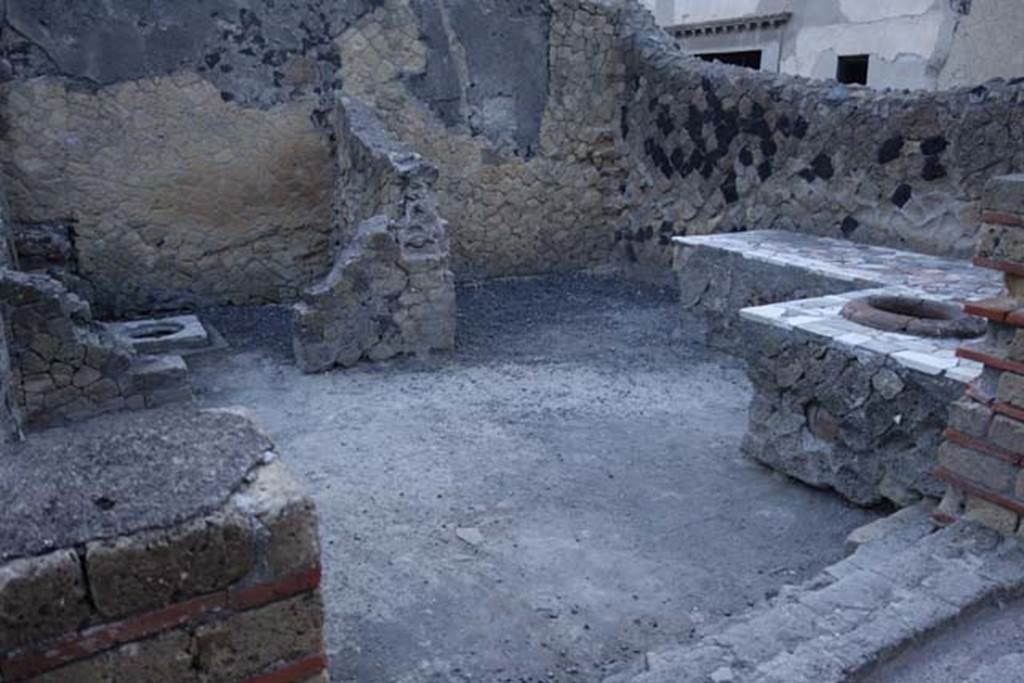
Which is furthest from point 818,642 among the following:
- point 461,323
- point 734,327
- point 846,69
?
point 846,69

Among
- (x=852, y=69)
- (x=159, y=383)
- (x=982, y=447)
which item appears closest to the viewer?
(x=982, y=447)

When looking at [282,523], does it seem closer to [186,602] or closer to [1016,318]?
[186,602]

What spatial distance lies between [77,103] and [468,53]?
3.14 m

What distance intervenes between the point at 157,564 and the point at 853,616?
5.81ft

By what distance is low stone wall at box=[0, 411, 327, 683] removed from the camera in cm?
117

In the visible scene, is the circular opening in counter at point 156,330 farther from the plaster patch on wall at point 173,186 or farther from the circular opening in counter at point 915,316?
the circular opening in counter at point 915,316

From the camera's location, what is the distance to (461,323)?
6445mm

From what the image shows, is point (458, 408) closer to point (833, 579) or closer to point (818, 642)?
point (833, 579)

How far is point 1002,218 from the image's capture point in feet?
7.66

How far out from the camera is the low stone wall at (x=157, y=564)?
1.17 meters

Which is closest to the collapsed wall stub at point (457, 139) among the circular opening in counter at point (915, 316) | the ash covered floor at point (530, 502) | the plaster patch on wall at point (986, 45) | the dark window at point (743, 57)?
the ash covered floor at point (530, 502)

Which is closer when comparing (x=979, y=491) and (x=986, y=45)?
(x=979, y=491)

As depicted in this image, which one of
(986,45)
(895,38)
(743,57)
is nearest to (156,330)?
(986,45)

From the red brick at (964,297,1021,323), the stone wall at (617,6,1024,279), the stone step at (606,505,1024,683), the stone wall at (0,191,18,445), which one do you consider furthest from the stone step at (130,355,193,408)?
the stone wall at (617,6,1024,279)
